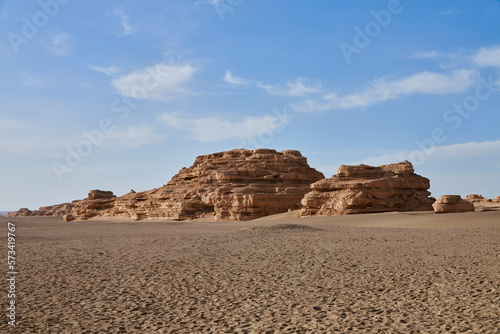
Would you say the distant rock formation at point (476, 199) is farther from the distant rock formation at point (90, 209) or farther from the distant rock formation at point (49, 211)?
the distant rock formation at point (49, 211)

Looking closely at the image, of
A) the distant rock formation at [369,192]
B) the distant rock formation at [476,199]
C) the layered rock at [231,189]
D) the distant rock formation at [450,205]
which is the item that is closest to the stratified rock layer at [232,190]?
the layered rock at [231,189]

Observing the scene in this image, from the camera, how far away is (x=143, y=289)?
7.25m

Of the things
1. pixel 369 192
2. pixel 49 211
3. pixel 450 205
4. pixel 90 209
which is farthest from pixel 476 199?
pixel 49 211

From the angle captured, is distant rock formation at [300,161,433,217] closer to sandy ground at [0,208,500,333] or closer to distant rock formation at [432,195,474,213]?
distant rock formation at [432,195,474,213]

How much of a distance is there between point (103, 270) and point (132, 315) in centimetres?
361

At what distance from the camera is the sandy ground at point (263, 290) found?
5.29m

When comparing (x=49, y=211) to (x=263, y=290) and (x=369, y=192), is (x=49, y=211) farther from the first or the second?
(x=263, y=290)

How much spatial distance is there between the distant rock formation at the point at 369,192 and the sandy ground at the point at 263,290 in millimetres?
18684

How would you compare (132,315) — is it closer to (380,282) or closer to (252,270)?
(252,270)

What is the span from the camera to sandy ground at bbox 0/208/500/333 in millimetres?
5293

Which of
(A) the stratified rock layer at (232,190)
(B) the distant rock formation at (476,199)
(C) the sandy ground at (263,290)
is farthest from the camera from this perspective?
(B) the distant rock formation at (476,199)

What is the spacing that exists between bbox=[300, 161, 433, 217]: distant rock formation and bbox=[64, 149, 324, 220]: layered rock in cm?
736

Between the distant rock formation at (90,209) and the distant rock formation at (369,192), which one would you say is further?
the distant rock formation at (90,209)

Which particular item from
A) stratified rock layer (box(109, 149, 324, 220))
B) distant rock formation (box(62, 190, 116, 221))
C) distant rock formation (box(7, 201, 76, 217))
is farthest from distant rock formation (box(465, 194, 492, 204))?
distant rock formation (box(7, 201, 76, 217))
